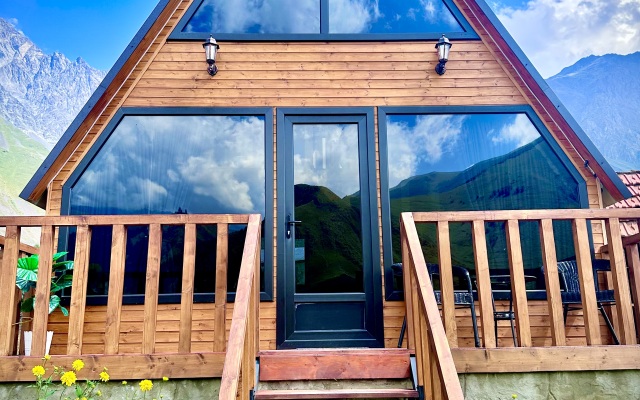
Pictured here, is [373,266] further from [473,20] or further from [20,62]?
[20,62]

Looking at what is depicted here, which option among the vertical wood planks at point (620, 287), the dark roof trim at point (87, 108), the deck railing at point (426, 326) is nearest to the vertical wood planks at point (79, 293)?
the dark roof trim at point (87, 108)

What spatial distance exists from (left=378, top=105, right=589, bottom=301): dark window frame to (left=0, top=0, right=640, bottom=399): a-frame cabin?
1 cm

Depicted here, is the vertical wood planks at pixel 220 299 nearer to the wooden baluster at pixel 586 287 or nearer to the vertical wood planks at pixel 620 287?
the wooden baluster at pixel 586 287

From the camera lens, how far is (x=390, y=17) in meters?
5.23

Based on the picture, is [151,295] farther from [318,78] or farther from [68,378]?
[318,78]

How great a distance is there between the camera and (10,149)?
35969 millimetres

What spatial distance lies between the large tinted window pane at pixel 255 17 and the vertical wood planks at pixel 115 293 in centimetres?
255

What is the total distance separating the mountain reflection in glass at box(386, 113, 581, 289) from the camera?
4.82m

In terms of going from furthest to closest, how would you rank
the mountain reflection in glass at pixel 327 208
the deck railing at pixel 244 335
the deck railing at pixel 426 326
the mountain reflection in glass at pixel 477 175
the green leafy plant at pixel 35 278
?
the mountain reflection in glass at pixel 477 175, the mountain reflection in glass at pixel 327 208, the green leafy plant at pixel 35 278, the deck railing at pixel 426 326, the deck railing at pixel 244 335

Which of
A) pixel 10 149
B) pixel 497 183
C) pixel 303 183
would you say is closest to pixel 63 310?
pixel 303 183

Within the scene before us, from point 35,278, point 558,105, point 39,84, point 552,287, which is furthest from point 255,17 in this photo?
point 39,84

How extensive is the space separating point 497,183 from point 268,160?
213cm

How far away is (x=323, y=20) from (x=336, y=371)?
3368 millimetres

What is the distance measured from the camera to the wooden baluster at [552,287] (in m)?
3.33
